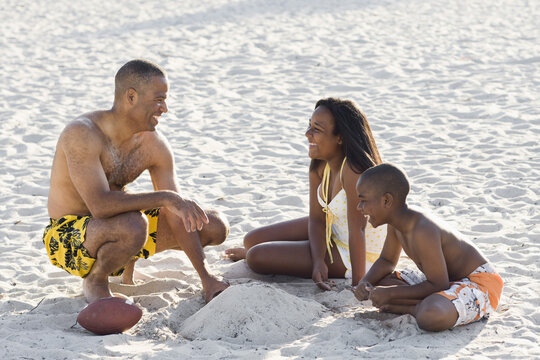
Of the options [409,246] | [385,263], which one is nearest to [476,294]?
[409,246]

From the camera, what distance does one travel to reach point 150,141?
4504mm

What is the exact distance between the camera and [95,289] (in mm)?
4117

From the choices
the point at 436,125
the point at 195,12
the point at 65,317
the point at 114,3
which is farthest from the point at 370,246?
the point at 114,3

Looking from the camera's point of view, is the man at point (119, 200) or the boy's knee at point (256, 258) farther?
the boy's knee at point (256, 258)

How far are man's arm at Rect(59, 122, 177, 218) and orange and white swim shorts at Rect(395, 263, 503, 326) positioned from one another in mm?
1526

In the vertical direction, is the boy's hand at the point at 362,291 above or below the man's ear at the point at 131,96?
below

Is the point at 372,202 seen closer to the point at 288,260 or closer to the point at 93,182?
the point at 288,260

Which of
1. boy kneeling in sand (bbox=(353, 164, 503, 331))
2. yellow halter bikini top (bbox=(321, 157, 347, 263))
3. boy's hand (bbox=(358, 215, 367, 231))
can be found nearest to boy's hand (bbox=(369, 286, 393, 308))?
boy kneeling in sand (bbox=(353, 164, 503, 331))

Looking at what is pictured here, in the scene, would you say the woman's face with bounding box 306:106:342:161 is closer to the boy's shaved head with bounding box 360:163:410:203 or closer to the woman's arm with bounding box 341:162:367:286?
the woman's arm with bounding box 341:162:367:286

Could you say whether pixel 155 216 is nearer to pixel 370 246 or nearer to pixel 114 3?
pixel 370 246

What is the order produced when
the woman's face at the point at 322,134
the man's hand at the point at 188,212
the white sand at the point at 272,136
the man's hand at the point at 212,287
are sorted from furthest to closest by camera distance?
the woman's face at the point at 322,134
the man's hand at the point at 212,287
the man's hand at the point at 188,212
the white sand at the point at 272,136

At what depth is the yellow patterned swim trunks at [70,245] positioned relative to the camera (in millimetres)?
4137

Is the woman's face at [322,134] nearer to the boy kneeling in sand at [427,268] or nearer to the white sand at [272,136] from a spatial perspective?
the boy kneeling in sand at [427,268]

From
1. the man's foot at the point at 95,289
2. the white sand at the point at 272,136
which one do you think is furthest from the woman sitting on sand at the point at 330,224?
the man's foot at the point at 95,289
